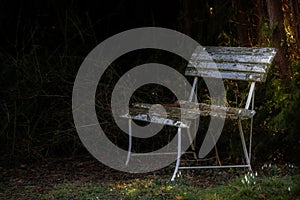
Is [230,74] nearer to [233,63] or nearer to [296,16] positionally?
[233,63]

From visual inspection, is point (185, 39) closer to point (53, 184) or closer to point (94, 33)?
point (94, 33)

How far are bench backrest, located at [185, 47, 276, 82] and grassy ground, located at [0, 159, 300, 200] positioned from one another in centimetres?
83

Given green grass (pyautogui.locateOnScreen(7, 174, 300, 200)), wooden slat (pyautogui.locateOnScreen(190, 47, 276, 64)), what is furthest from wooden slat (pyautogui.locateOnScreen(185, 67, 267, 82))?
green grass (pyautogui.locateOnScreen(7, 174, 300, 200))

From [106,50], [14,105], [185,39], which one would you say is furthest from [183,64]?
[14,105]

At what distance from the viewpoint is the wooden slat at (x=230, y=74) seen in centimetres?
454

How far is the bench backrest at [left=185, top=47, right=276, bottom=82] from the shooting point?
14.9 feet

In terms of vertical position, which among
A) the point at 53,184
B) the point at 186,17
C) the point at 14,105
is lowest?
the point at 53,184

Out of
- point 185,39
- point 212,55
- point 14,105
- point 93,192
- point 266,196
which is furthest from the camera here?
point 185,39

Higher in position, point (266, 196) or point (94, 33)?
point (94, 33)

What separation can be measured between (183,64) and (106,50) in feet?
3.02

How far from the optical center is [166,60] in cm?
616

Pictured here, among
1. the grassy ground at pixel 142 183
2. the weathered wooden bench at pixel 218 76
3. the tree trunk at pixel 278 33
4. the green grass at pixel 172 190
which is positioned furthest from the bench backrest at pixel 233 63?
the green grass at pixel 172 190

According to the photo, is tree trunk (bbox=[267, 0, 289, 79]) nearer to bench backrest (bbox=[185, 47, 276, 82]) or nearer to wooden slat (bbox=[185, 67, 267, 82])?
bench backrest (bbox=[185, 47, 276, 82])

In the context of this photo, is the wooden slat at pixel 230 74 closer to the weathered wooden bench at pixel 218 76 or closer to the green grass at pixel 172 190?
the weathered wooden bench at pixel 218 76
